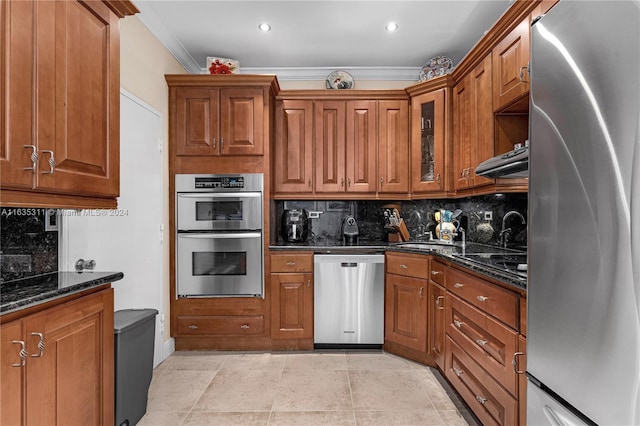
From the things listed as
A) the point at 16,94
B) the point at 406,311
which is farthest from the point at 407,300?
the point at 16,94

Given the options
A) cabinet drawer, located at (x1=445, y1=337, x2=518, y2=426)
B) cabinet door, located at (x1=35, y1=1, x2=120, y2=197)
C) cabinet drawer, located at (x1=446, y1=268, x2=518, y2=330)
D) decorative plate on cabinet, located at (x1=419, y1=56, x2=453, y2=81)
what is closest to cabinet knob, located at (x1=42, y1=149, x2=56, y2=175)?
cabinet door, located at (x1=35, y1=1, x2=120, y2=197)

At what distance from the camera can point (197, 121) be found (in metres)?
3.05

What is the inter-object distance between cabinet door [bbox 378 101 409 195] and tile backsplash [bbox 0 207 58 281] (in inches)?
102

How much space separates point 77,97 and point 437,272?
2397 millimetres

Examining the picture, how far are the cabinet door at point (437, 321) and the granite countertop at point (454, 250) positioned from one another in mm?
286

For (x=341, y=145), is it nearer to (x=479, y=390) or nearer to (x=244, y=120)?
(x=244, y=120)

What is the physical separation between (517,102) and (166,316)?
10.4 feet

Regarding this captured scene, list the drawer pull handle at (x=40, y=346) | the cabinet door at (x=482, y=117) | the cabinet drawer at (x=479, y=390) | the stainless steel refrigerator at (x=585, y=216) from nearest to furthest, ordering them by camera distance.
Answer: the stainless steel refrigerator at (x=585, y=216)
the drawer pull handle at (x=40, y=346)
the cabinet drawer at (x=479, y=390)
the cabinet door at (x=482, y=117)

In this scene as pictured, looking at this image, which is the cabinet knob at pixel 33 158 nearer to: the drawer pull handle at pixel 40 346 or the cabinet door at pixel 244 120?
the drawer pull handle at pixel 40 346

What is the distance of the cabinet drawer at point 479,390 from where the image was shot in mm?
1571

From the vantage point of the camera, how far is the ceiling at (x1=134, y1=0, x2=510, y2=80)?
99.0 inches

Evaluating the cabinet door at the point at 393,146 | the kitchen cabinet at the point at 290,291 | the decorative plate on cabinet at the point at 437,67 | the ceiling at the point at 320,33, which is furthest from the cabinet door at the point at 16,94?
the decorative plate on cabinet at the point at 437,67

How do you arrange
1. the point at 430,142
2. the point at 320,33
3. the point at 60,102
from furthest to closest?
the point at 430,142
the point at 320,33
the point at 60,102

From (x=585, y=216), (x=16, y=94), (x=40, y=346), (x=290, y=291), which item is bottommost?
(x=290, y=291)
